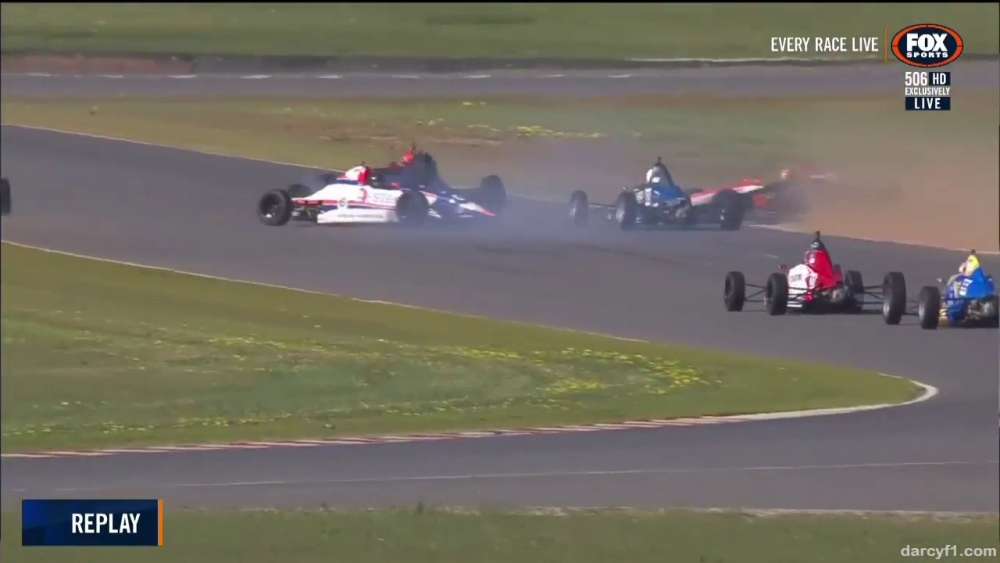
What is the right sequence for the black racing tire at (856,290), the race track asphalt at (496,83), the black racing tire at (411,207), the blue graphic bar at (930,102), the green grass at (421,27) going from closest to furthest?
the black racing tire at (856,290) < the blue graphic bar at (930,102) < the black racing tire at (411,207) < the race track asphalt at (496,83) < the green grass at (421,27)

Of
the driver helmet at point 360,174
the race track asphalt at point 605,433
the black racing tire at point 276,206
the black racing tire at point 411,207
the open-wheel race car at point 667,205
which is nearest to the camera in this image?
the driver helmet at point 360,174

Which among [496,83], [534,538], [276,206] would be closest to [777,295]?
[534,538]

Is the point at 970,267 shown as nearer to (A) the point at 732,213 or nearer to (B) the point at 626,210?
(A) the point at 732,213

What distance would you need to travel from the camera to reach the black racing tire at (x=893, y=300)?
16.2 meters

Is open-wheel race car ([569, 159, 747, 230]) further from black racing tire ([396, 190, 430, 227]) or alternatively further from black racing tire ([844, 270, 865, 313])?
black racing tire ([844, 270, 865, 313])

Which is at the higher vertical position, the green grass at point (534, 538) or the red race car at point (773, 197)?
the red race car at point (773, 197)

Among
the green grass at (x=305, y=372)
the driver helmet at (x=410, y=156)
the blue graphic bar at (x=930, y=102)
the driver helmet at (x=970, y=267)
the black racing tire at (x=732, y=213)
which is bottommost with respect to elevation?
the green grass at (x=305, y=372)

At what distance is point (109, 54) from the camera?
181 ft

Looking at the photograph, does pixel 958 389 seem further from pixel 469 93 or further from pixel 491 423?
pixel 469 93

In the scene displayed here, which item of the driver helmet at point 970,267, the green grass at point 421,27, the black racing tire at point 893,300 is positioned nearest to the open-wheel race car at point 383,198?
the black racing tire at point 893,300

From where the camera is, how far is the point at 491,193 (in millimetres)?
24531

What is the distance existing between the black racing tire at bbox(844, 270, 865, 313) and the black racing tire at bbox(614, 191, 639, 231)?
213 inches

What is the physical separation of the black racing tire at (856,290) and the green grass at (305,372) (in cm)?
904

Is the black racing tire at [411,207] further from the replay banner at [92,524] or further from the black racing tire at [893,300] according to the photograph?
the black racing tire at [893,300]
